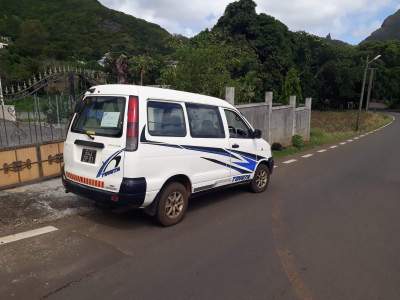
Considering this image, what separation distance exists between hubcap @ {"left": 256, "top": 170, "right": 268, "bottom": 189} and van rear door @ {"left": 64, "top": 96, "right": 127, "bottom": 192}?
3474 millimetres

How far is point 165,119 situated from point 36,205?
266 centimetres

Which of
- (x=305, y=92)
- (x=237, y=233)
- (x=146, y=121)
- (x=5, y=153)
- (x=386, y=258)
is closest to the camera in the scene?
(x=386, y=258)

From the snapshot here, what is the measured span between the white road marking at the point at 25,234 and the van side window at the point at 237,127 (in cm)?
326

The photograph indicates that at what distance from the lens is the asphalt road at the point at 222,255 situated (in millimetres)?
3463

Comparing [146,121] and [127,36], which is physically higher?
[127,36]

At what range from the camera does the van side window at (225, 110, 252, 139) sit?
6301 mm

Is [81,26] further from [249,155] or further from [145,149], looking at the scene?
[145,149]

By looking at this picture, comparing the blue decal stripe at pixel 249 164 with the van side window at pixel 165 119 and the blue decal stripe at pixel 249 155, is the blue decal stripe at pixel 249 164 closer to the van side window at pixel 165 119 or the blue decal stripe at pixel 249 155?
the blue decal stripe at pixel 249 155

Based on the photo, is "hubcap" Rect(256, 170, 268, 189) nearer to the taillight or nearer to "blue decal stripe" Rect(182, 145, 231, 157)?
"blue decal stripe" Rect(182, 145, 231, 157)

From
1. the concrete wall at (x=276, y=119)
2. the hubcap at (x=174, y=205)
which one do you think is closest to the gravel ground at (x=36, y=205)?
the hubcap at (x=174, y=205)

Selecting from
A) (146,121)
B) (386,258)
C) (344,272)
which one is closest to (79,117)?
(146,121)

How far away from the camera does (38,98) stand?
24.3 feet

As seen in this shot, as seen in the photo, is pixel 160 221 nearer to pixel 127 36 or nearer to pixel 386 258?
pixel 386 258

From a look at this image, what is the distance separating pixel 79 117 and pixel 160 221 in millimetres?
1921
